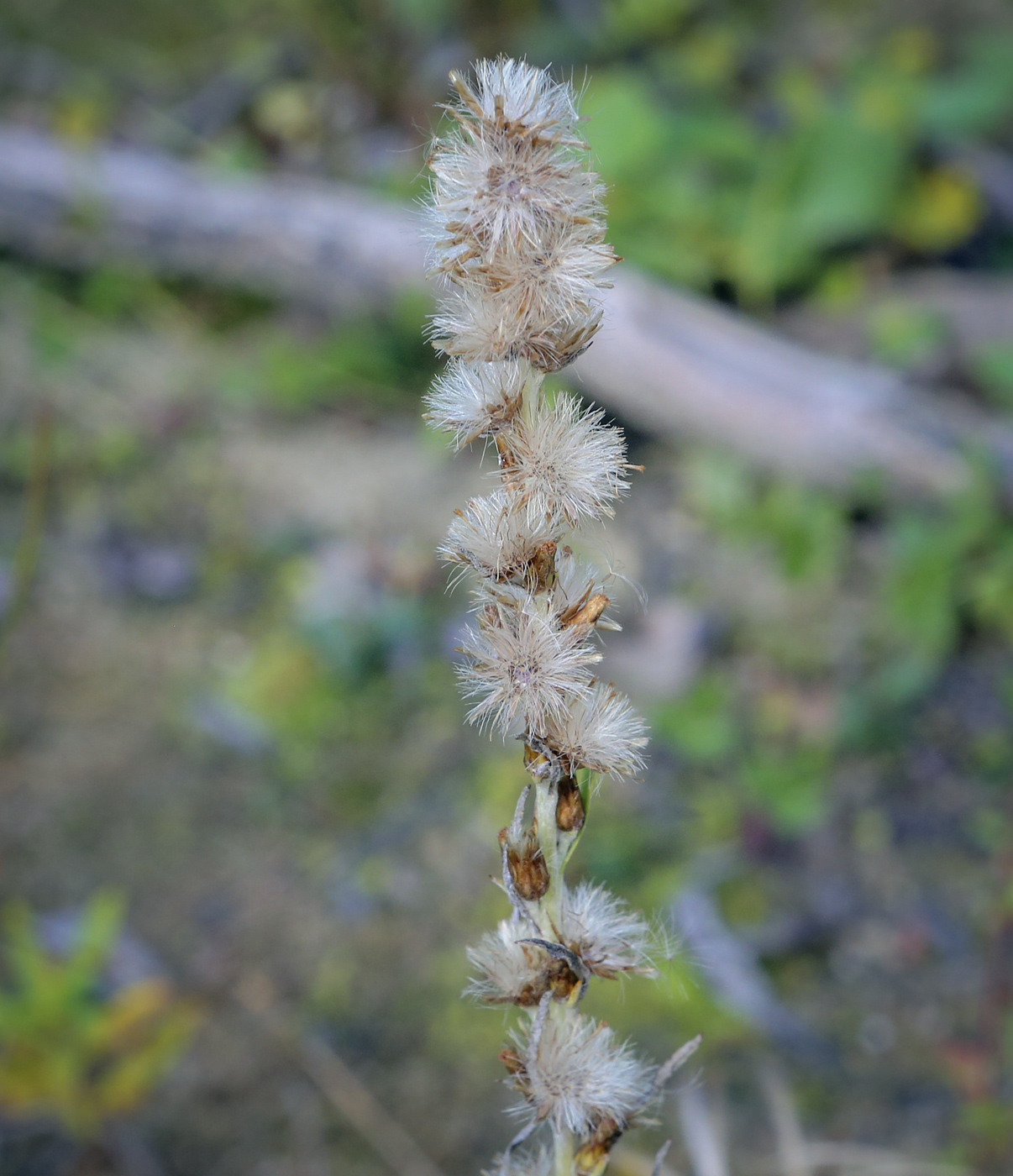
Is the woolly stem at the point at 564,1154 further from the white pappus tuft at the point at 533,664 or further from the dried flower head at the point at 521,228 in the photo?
the dried flower head at the point at 521,228

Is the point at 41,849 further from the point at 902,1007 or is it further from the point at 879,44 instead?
the point at 879,44

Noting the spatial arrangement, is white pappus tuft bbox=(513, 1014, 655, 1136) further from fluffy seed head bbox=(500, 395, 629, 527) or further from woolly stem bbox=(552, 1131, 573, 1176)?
fluffy seed head bbox=(500, 395, 629, 527)

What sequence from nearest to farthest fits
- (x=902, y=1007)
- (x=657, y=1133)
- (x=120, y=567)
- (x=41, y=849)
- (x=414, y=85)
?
(x=657, y=1133), (x=902, y=1007), (x=41, y=849), (x=120, y=567), (x=414, y=85)

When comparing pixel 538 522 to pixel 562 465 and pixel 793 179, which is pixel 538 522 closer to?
pixel 562 465

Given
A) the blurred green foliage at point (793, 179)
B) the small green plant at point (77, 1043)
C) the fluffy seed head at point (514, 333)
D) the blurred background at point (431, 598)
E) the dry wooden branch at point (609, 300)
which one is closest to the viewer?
the fluffy seed head at point (514, 333)

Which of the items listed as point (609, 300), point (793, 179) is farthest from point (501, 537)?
point (793, 179)

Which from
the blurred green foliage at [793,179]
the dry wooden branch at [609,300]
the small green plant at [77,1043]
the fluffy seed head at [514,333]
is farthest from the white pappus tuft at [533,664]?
the blurred green foliage at [793,179]

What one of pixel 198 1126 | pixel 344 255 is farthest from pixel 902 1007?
pixel 344 255
